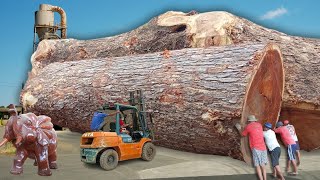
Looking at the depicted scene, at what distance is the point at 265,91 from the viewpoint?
28.0 feet

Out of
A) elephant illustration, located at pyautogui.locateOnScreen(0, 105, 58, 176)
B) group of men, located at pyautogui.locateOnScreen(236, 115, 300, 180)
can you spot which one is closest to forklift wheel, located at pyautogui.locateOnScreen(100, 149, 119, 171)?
elephant illustration, located at pyautogui.locateOnScreen(0, 105, 58, 176)

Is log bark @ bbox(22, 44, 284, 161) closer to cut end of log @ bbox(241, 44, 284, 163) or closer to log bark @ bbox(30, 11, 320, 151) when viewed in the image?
cut end of log @ bbox(241, 44, 284, 163)

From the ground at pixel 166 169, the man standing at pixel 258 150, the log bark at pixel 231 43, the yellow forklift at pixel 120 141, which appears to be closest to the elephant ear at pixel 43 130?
the ground at pixel 166 169

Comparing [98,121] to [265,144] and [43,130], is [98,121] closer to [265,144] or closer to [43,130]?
[43,130]

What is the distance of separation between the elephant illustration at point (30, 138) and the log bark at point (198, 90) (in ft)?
10.1

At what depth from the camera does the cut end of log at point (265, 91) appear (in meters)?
7.95

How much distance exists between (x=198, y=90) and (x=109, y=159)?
2.57 meters

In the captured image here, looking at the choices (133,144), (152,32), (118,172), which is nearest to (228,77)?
(133,144)

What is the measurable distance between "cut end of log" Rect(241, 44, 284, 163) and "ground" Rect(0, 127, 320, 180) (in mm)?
771

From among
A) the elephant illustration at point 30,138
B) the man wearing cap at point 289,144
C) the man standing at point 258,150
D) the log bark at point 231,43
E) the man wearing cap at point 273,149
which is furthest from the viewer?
the log bark at point 231,43

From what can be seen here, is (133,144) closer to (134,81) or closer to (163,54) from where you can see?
(134,81)

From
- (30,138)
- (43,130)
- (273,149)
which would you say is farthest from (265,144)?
(30,138)

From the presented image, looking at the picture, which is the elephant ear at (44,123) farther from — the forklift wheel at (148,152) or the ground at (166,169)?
the forklift wheel at (148,152)

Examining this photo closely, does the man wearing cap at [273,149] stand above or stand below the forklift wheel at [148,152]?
above
